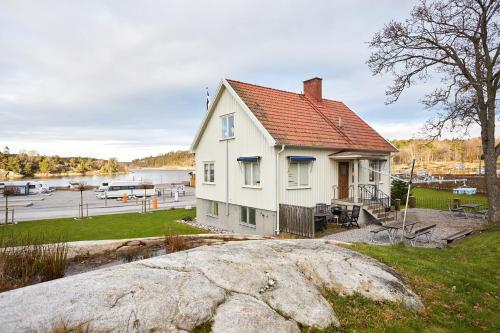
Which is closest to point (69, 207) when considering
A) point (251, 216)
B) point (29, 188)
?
point (251, 216)

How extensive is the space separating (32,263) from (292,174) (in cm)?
1276

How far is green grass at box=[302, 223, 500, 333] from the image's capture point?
5.75m

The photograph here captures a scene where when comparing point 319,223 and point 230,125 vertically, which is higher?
point 230,125

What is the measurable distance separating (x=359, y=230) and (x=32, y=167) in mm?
140849

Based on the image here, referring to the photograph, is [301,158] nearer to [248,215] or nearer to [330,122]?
[248,215]

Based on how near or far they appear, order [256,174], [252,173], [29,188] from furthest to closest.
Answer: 1. [29,188]
2. [252,173]
3. [256,174]

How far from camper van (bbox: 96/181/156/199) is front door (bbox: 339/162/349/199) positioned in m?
35.3

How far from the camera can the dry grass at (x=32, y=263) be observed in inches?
251

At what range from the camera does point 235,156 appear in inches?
758

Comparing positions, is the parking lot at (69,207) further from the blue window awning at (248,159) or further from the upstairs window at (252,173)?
the blue window awning at (248,159)

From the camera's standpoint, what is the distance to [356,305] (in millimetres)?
6086

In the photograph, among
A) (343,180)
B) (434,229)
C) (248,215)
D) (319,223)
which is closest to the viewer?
(434,229)

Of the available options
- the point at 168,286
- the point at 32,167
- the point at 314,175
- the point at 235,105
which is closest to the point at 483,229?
the point at 314,175

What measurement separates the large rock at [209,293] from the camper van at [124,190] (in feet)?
143
